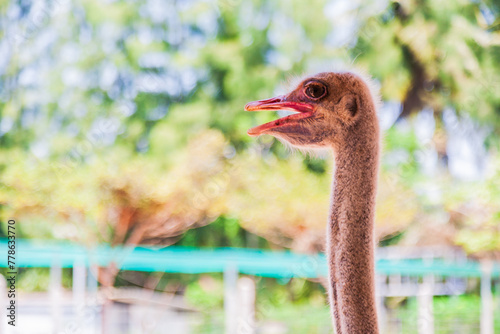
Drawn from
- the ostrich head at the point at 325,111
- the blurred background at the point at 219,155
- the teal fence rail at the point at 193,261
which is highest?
the blurred background at the point at 219,155

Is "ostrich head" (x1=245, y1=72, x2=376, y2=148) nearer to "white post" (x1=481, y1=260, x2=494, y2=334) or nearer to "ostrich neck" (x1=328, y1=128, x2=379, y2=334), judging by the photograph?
"ostrich neck" (x1=328, y1=128, x2=379, y2=334)

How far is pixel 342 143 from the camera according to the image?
2.49 feet

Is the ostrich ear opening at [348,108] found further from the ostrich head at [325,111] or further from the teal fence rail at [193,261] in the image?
the teal fence rail at [193,261]

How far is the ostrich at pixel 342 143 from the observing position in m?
0.70

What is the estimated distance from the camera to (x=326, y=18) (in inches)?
217

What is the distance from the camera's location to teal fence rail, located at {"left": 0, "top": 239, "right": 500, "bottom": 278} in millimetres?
2656

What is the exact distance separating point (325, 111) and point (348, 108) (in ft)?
0.09

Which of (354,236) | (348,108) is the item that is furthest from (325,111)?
(354,236)

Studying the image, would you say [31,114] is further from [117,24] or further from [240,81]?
Result: [240,81]

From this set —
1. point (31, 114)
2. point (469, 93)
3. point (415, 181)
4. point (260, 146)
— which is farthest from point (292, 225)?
point (31, 114)

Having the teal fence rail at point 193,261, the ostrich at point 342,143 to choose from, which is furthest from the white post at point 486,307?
the ostrich at point 342,143

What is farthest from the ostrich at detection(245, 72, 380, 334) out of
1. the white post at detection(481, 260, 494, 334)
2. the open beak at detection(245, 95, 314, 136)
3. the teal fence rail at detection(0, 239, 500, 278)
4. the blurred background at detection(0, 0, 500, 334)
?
the blurred background at detection(0, 0, 500, 334)

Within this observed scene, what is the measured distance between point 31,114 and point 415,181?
2.98 m

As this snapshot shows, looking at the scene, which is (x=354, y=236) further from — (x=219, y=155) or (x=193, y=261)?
(x=219, y=155)
